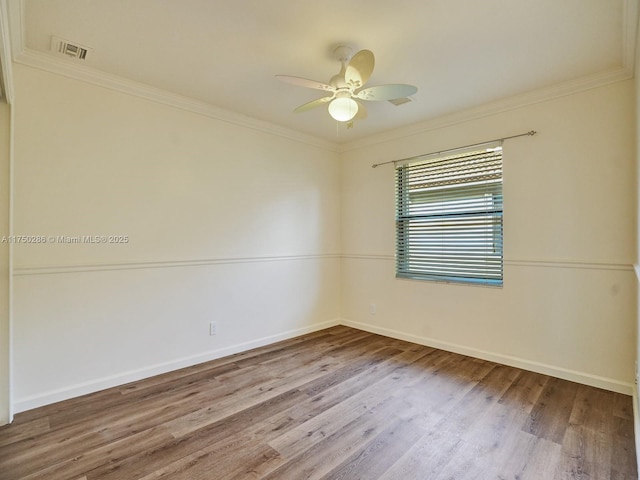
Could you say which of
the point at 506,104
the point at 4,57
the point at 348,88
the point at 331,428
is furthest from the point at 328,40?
the point at 331,428

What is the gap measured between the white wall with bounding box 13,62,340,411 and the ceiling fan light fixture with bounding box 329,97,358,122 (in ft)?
5.28

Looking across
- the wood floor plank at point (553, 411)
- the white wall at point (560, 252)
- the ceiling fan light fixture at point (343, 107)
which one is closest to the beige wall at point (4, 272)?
the ceiling fan light fixture at point (343, 107)

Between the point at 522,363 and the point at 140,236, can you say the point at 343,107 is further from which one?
the point at 522,363

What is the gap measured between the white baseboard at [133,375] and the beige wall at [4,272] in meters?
0.18

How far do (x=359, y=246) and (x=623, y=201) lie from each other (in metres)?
2.62

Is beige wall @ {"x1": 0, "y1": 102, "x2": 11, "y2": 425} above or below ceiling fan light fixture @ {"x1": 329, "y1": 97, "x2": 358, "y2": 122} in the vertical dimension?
below

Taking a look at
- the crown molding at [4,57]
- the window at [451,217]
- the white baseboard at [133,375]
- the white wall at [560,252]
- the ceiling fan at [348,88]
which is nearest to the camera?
the crown molding at [4,57]

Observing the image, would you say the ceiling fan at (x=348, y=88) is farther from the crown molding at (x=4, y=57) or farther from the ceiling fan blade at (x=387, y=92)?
the crown molding at (x=4, y=57)

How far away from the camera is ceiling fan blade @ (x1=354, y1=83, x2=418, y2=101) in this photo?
204 centimetres

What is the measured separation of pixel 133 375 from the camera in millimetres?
2746

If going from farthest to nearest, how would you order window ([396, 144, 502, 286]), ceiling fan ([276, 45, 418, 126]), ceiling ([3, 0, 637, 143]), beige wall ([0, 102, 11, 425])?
window ([396, 144, 502, 286]), beige wall ([0, 102, 11, 425]), ceiling fan ([276, 45, 418, 126]), ceiling ([3, 0, 637, 143])

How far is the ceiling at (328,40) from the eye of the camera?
6.11 ft

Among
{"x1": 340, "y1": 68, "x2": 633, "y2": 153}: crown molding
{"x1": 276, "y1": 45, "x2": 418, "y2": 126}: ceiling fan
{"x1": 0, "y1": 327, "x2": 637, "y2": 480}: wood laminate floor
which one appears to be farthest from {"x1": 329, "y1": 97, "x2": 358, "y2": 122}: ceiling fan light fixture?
{"x1": 0, "y1": 327, "x2": 637, "y2": 480}: wood laminate floor

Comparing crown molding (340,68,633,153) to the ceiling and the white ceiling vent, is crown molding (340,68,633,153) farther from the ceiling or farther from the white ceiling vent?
the white ceiling vent
